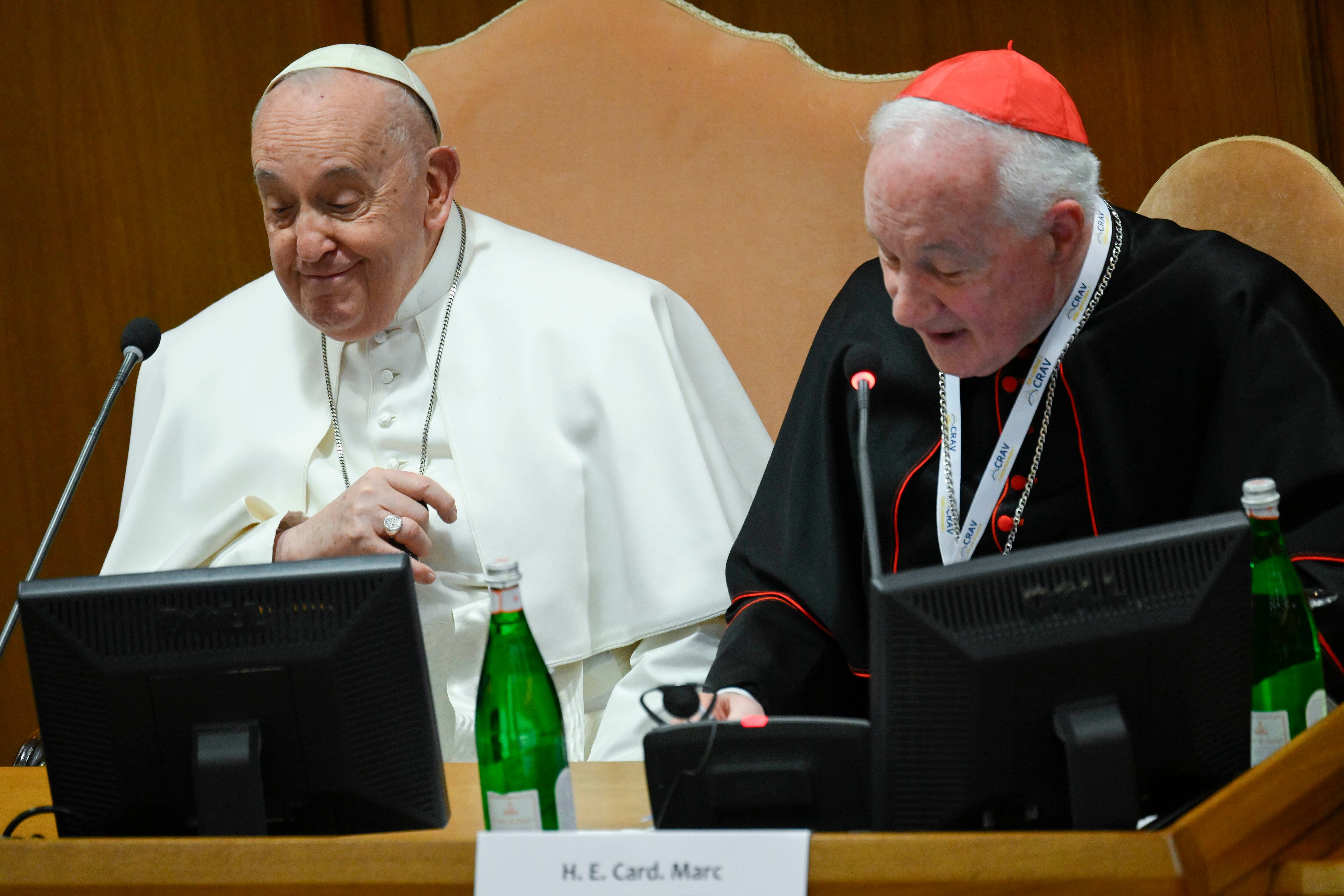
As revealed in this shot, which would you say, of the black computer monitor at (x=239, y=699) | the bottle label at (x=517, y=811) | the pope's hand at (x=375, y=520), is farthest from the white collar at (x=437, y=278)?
the bottle label at (x=517, y=811)

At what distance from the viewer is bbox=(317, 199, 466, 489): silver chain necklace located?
2.66 meters

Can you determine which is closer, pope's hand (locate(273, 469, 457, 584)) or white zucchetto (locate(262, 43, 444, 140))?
pope's hand (locate(273, 469, 457, 584))

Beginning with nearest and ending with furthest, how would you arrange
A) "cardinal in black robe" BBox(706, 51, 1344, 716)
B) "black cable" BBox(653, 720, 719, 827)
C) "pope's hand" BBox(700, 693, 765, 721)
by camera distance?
"black cable" BBox(653, 720, 719, 827) → "pope's hand" BBox(700, 693, 765, 721) → "cardinal in black robe" BBox(706, 51, 1344, 716)

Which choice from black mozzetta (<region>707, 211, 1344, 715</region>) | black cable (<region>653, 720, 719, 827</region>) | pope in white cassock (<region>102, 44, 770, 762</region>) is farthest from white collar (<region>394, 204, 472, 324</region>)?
black cable (<region>653, 720, 719, 827</region>)

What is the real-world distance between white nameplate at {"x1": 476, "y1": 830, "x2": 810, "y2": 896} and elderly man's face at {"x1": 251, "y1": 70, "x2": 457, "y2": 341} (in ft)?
4.89

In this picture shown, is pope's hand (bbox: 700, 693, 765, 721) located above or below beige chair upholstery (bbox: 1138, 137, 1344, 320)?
below

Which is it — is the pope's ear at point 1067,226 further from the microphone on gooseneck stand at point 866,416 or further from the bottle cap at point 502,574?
the bottle cap at point 502,574

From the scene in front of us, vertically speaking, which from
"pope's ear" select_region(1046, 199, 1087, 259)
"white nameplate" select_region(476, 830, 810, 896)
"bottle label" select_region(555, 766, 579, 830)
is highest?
"pope's ear" select_region(1046, 199, 1087, 259)

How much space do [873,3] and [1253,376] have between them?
1797 millimetres

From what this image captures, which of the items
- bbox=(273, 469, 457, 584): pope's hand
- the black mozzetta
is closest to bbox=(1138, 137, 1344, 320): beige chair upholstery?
the black mozzetta

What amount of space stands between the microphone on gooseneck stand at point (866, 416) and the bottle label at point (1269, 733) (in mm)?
436

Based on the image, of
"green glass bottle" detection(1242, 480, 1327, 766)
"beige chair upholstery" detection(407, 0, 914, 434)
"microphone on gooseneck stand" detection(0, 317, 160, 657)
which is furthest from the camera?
"beige chair upholstery" detection(407, 0, 914, 434)

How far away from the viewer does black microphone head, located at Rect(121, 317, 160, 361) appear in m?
2.13

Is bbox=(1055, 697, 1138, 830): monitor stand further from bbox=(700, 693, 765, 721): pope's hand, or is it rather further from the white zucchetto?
the white zucchetto
